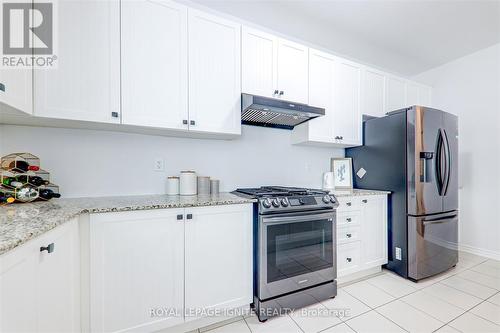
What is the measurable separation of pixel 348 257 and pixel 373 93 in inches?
80.7

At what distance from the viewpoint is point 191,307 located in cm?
150

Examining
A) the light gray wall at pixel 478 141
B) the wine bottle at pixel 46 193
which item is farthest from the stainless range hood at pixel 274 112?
the light gray wall at pixel 478 141

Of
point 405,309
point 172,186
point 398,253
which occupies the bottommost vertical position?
point 405,309

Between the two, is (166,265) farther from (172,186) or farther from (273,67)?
(273,67)

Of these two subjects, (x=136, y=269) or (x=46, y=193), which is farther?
(x=46, y=193)

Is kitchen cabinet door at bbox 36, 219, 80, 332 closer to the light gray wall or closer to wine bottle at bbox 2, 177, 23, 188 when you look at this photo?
wine bottle at bbox 2, 177, 23, 188

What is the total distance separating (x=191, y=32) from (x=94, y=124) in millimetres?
1056

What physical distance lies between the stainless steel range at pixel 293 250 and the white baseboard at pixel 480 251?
8.17ft

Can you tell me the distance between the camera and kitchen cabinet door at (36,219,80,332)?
90 cm

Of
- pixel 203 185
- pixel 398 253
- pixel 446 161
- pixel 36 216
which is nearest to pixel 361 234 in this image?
pixel 398 253

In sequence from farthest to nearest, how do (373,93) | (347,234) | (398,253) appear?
(373,93) < (398,253) < (347,234)

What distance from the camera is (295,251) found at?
1.80m

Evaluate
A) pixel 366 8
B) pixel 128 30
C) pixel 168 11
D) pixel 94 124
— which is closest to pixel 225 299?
pixel 94 124

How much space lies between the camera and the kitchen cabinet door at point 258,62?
200cm
